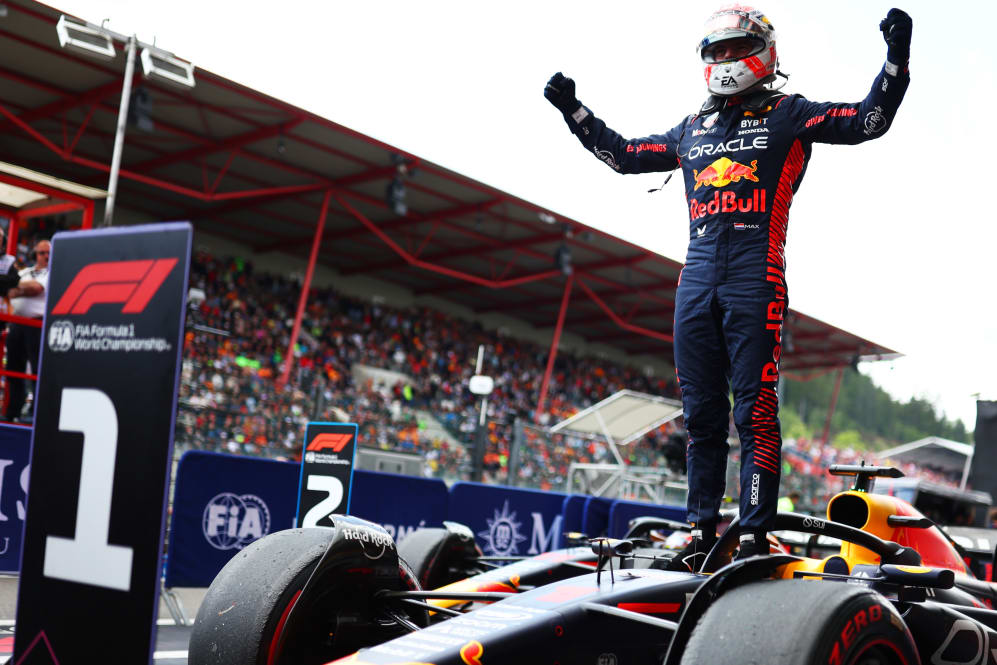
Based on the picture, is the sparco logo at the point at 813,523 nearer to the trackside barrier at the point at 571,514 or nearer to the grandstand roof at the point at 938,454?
the trackside barrier at the point at 571,514

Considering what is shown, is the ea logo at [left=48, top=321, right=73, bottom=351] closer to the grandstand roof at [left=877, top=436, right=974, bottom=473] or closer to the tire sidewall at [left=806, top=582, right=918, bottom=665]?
the tire sidewall at [left=806, top=582, right=918, bottom=665]

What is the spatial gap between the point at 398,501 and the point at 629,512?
2.71m

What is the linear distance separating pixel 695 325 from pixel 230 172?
16871 millimetres

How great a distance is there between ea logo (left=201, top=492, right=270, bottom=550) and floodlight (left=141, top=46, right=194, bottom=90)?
693cm

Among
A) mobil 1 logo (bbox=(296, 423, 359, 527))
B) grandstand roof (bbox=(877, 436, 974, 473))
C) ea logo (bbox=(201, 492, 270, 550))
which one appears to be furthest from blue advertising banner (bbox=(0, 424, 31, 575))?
grandstand roof (bbox=(877, 436, 974, 473))

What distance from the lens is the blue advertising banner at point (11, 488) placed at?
620 centimetres

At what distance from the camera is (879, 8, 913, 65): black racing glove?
3.05 metres

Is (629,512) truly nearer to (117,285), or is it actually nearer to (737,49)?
(737,49)

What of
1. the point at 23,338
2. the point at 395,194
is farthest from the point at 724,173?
the point at 395,194

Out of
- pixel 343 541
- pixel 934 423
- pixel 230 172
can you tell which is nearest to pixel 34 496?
pixel 343 541

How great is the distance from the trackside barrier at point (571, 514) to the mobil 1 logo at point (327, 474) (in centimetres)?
384

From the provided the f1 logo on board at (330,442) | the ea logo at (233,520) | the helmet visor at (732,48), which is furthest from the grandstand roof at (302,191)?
the helmet visor at (732,48)

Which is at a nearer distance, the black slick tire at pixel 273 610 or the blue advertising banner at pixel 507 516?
the black slick tire at pixel 273 610

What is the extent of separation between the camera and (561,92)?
3.81 m
